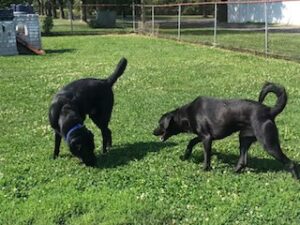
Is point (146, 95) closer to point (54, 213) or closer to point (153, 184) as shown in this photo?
point (153, 184)

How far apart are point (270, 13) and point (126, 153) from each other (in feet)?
120

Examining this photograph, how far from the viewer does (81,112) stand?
7.27 meters

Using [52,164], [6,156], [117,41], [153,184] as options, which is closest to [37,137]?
[6,156]

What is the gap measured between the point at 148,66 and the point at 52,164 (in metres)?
11.0

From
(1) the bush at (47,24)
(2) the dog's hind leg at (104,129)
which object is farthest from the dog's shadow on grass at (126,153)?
(1) the bush at (47,24)

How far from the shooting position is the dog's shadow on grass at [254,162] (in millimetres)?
6938

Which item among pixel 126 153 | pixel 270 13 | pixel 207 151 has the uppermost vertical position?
pixel 270 13

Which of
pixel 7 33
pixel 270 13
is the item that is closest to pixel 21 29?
pixel 7 33

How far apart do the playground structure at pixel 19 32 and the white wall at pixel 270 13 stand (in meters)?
20.6

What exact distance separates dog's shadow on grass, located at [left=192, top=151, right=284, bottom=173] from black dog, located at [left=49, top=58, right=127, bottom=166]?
1363 mm

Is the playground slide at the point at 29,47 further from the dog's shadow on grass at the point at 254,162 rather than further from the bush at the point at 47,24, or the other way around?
the dog's shadow on grass at the point at 254,162

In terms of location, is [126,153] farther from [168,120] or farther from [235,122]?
[235,122]

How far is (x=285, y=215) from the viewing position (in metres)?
5.54

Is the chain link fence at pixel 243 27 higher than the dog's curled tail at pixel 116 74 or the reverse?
the reverse
